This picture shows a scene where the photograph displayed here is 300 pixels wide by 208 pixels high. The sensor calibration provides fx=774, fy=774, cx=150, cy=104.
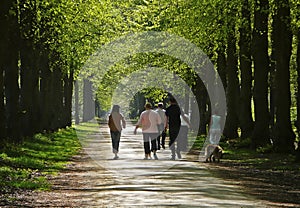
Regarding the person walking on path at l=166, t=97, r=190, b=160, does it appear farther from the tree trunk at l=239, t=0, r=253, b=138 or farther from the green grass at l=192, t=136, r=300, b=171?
the tree trunk at l=239, t=0, r=253, b=138

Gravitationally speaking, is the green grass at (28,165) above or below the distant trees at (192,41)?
below

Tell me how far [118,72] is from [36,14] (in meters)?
39.2

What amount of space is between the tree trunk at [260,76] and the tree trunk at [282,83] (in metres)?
2.58

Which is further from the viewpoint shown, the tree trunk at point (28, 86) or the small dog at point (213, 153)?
the tree trunk at point (28, 86)

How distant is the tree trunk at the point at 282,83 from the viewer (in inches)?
1093

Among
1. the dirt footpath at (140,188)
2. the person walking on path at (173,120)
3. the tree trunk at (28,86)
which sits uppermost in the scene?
the tree trunk at (28,86)

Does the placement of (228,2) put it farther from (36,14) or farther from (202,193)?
(202,193)

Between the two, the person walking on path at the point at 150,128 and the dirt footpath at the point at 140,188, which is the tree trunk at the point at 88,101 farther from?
the dirt footpath at the point at 140,188

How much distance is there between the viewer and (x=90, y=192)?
15.9 meters

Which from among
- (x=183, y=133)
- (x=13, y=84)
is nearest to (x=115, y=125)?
(x=183, y=133)

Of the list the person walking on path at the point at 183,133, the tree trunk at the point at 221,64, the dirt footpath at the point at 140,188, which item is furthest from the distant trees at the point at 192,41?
the dirt footpath at the point at 140,188

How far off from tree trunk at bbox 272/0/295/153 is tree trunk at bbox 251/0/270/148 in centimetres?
258

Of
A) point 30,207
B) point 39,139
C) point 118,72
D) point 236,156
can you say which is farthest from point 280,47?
point 118,72

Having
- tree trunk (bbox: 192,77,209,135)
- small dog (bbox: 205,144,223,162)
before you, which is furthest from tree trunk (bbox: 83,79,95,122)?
small dog (bbox: 205,144,223,162)
